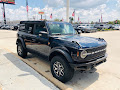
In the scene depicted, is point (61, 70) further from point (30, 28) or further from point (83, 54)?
point (30, 28)

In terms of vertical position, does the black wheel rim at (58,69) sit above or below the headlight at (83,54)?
below

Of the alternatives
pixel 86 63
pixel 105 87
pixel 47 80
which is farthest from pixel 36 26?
pixel 105 87

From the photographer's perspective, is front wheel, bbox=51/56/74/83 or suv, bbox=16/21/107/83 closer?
suv, bbox=16/21/107/83

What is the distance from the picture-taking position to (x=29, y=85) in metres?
3.07

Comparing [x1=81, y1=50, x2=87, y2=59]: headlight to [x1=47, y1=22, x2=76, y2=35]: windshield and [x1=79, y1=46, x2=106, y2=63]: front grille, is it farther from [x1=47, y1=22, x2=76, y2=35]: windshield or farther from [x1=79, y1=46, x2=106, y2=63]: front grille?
[x1=47, y1=22, x2=76, y2=35]: windshield

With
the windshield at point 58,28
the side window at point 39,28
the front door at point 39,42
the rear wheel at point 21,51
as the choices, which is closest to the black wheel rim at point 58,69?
the front door at point 39,42

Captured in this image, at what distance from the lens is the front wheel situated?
306cm

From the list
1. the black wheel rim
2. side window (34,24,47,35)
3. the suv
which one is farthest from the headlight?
side window (34,24,47,35)

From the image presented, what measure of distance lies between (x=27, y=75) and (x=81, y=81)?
5.99ft

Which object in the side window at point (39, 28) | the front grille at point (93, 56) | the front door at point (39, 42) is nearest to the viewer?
the front grille at point (93, 56)

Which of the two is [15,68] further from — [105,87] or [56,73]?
[105,87]

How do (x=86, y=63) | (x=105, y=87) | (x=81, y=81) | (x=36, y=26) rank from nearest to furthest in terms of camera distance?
(x=86, y=63)
(x=105, y=87)
(x=81, y=81)
(x=36, y=26)

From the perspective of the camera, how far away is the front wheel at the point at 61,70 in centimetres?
306

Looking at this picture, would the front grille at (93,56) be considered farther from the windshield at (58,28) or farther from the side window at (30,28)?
the side window at (30,28)
